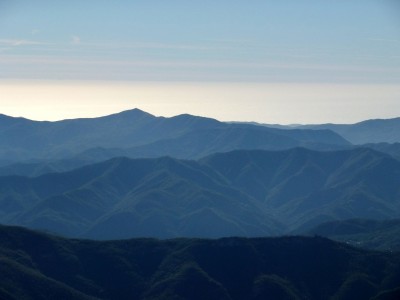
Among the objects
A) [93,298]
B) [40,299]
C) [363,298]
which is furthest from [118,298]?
[363,298]

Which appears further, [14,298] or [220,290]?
[220,290]

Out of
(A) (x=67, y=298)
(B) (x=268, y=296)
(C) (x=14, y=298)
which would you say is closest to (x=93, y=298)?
(A) (x=67, y=298)

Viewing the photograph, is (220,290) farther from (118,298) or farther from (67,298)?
(67,298)

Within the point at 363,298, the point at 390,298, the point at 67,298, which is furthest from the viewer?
the point at 363,298

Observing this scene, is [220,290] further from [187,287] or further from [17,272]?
[17,272]

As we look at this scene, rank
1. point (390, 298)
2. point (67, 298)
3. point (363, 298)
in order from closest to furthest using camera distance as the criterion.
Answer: point (390, 298)
point (67, 298)
point (363, 298)

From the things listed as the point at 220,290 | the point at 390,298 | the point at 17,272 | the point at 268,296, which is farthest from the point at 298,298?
the point at 17,272

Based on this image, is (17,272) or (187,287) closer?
(17,272)

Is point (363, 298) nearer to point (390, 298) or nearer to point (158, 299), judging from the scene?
point (390, 298)
